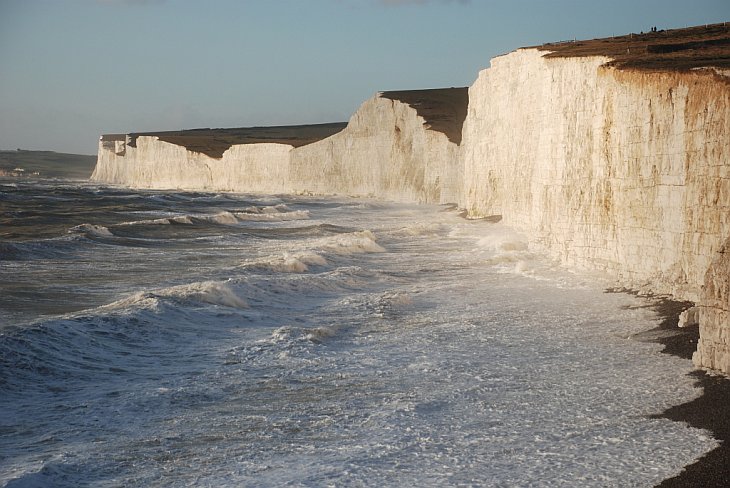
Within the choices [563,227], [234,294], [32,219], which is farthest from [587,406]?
[32,219]

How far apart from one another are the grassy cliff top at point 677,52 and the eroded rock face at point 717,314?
5287mm

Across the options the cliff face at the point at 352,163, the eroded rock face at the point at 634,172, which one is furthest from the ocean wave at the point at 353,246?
the cliff face at the point at 352,163

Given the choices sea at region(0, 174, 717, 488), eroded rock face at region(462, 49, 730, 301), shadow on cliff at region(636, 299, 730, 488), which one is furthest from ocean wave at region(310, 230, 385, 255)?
shadow on cliff at region(636, 299, 730, 488)

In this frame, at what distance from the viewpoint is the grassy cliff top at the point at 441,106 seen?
5403 centimetres

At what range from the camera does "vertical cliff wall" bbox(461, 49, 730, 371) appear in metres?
12.7

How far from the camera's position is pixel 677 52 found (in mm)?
19703

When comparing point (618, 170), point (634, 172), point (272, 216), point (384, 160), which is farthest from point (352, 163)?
point (634, 172)

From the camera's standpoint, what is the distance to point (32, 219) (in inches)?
1459

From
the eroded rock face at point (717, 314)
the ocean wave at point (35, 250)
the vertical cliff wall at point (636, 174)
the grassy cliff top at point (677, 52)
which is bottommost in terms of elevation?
the ocean wave at point (35, 250)

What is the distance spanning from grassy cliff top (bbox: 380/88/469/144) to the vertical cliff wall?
3080 cm

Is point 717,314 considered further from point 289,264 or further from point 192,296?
point 289,264

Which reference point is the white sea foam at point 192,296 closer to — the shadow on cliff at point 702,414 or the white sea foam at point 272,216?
the shadow on cliff at point 702,414

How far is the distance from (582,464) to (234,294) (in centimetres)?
936

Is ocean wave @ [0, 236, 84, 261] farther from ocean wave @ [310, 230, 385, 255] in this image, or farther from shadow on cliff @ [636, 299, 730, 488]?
shadow on cliff @ [636, 299, 730, 488]
